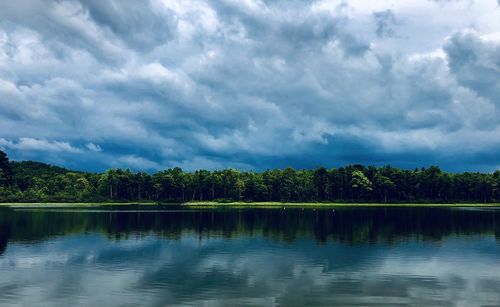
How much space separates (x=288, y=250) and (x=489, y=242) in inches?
1218

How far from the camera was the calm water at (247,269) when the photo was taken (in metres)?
30.9

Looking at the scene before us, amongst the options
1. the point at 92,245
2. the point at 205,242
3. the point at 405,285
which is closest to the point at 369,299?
the point at 405,285

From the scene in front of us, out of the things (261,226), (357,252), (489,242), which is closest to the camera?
(357,252)

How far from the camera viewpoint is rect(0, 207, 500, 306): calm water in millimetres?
30891

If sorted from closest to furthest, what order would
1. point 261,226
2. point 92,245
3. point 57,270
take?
1. point 57,270
2. point 92,245
3. point 261,226

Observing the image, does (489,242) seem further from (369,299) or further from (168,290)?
(168,290)

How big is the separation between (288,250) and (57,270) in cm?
2606

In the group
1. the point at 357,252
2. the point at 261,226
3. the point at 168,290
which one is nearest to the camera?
the point at 168,290

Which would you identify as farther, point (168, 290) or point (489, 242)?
point (489, 242)

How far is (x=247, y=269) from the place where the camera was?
135 feet

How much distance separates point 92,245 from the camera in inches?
2287

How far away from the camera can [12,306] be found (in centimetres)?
2838

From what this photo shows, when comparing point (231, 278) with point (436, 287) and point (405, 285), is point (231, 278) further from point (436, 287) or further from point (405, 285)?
point (436, 287)

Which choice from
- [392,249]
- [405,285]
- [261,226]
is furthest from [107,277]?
[261,226]
